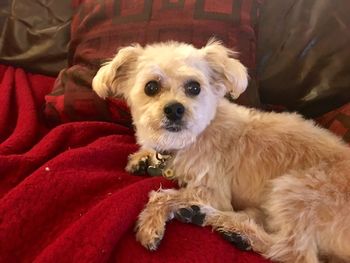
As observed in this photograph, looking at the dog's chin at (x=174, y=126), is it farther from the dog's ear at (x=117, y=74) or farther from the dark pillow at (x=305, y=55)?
the dark pillow at (x=305, y=55)

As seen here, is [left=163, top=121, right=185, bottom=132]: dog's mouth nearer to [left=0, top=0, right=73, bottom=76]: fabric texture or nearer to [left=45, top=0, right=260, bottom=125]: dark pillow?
[left=45, top=0, right=260, bottom=125]: dark pillow

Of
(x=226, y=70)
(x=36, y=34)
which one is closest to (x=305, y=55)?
(x=226, y=70)

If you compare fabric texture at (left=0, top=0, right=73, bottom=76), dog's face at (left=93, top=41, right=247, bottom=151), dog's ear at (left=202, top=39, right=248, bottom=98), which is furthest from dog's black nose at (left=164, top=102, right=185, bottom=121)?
fabric texture at (left=0, top=0, right=73, bottom=76)

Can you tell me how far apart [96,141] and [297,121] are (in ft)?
2.50

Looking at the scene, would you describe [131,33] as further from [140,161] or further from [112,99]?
[140,161]

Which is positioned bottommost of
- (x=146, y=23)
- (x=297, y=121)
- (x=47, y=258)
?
(x=47, y=258)

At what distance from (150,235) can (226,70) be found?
2.04 feet

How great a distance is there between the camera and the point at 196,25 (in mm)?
1940

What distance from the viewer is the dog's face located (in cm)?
157

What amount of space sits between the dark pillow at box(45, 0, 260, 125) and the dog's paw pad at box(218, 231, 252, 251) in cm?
67

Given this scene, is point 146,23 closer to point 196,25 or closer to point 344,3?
point 196,25

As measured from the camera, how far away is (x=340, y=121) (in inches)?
74.8

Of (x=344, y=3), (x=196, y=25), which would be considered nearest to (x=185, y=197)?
(x=196, y=25)

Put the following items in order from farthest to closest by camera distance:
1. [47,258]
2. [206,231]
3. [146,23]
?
[146,23] → [206,231] → [47,258]
